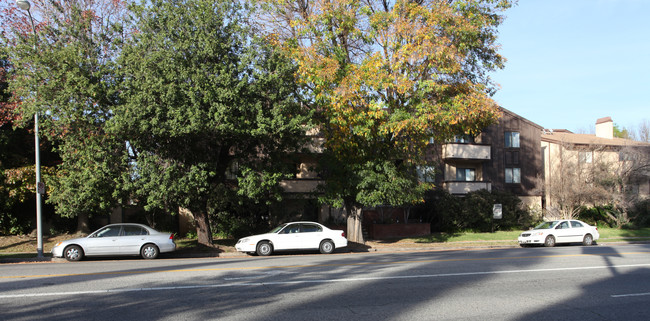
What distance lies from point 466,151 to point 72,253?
2626cm

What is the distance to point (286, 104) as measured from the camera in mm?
17891

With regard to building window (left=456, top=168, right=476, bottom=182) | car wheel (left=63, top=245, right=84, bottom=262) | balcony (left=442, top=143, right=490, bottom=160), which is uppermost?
balcony (left=442, top=143, right=490, bottom=160)

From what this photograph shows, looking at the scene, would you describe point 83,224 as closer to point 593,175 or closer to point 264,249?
point 264,249

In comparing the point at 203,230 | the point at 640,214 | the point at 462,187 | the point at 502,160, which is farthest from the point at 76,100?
the point at 640,214

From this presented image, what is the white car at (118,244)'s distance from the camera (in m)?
16.7

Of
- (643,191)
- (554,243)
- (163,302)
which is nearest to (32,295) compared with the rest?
(163,302)

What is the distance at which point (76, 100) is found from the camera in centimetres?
1705

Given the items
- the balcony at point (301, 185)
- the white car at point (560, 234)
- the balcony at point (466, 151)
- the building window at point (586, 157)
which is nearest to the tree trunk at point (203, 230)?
the balcony at point (301, 185)

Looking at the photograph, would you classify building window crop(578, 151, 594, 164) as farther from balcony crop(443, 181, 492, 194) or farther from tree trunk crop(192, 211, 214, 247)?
tree trunk crop(192, 211, 214, 247)

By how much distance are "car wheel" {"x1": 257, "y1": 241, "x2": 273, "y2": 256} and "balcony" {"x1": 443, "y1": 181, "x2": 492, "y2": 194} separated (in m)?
18.4

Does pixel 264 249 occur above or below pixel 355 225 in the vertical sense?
below

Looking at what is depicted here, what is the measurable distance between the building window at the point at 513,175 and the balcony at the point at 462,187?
173 inches

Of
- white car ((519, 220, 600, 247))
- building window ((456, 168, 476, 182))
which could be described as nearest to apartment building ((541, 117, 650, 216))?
building window ((456, 168, 476, 182))

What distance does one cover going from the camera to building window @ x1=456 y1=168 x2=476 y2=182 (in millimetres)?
36125
